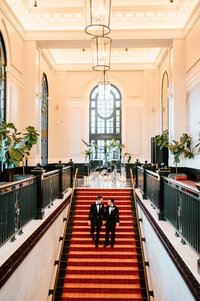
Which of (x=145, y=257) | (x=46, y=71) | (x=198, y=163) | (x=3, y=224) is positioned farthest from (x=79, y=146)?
(x=3, y=224)

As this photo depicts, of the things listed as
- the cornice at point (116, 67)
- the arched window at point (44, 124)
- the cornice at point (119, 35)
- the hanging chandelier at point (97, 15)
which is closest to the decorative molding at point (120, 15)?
the cornice at point (119, 35)

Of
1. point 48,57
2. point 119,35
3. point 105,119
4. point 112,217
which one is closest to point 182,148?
point 112,217

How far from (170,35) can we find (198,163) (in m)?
5.57

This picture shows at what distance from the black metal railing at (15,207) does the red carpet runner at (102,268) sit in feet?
6.15

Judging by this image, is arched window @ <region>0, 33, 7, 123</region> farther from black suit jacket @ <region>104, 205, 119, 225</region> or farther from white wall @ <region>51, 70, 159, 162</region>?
white wall @ <region>51, 70, 159, 162</region>

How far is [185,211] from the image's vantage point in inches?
150

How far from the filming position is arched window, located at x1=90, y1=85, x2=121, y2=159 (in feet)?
54.5

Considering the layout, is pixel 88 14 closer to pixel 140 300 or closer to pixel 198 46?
pixel 198 46

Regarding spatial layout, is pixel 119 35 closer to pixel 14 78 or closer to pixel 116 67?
pixel 14 78

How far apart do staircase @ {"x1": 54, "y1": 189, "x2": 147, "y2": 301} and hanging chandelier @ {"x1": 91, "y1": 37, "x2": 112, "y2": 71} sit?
442 centimetres

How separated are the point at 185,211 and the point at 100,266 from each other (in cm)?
334

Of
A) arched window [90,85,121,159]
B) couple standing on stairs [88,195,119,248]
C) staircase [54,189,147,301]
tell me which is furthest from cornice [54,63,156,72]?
couple standing on stairs [88,195,119,248]

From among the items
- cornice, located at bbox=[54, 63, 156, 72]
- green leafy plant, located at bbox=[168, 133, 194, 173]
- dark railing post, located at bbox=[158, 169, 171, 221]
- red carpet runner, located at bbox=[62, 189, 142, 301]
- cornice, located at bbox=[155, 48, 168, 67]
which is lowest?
red carpet runner, located at bbox=[62, 189, 142, 301]

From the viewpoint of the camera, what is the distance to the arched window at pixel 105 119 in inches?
655
